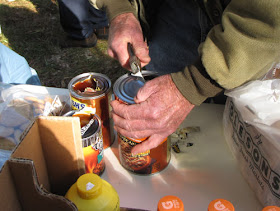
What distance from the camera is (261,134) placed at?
731 millimetres

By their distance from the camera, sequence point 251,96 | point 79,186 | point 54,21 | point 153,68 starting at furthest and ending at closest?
point 54,21 → point 153,68 → point 251,96 → point 79,186

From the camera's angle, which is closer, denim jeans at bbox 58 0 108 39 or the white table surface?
the white table surface

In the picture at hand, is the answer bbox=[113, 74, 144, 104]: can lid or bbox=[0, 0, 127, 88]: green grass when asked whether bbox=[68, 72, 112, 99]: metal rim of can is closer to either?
bbox=[113, 74, 144, 104]: can lid

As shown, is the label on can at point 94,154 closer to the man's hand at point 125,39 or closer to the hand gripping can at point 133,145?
the hand gripping can at point 133,145

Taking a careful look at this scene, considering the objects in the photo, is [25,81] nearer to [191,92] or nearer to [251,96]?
[191,92]

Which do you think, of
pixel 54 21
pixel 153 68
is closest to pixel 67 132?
pixel 153 68

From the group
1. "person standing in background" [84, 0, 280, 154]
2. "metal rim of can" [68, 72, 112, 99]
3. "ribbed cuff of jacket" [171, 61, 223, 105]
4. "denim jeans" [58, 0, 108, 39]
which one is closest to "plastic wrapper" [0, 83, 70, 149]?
"metal rim of can" [68, 72, 112, 99]

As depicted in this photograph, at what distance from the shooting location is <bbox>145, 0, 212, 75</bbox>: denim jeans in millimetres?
1119

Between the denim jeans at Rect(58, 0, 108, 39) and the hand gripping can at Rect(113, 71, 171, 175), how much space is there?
185 centimetres

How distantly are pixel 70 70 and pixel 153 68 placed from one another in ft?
4.22

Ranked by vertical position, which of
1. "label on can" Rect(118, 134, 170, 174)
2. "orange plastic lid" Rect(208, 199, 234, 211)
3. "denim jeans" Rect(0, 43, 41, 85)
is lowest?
"denim jeans" Rect(0, 43, 41, 85)

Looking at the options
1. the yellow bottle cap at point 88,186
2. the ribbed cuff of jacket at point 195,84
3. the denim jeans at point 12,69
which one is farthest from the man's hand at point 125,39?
the denim jeans at point 12,69

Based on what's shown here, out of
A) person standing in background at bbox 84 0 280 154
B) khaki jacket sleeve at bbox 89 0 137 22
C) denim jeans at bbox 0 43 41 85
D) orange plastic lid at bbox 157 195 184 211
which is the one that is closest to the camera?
orange plastic lid at bbox 157 195 184 211

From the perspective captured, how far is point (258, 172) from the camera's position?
30.6 inches
